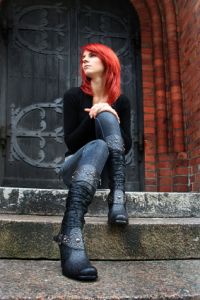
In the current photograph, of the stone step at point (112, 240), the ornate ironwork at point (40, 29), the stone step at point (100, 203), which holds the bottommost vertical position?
the stone step at point (112, 240)

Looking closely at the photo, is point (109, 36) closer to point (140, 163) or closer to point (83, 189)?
point (140, 163)

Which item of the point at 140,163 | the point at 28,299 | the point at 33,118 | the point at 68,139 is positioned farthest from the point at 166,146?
the point at 28,299

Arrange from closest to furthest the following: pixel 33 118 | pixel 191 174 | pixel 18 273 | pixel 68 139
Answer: pixel 18 273, pixel 68 139, pixel 191 174, pixel 33 118

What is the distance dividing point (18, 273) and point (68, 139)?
89 centimetres

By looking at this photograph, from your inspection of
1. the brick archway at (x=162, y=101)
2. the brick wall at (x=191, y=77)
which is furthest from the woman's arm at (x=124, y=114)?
the brick archway at (x=162, y=101)

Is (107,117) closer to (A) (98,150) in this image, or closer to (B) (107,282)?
(A) (98,150)

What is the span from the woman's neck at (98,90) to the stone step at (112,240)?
75 cm

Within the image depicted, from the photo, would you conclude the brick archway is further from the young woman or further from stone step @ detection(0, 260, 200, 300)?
stone step @ detection(0, 260, 200, 300)

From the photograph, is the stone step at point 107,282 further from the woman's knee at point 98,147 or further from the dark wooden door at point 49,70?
the dark wooden door at point 49,70

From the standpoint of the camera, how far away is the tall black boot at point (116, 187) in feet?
6.48

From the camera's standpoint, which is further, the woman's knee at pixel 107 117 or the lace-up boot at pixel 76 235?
the woman's knee at pixel 107 117

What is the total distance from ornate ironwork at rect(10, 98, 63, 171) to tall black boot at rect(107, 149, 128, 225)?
2.43 m

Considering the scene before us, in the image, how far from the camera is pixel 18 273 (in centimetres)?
170

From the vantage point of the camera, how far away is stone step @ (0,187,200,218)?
242 centimetres
